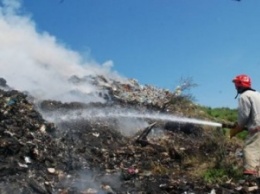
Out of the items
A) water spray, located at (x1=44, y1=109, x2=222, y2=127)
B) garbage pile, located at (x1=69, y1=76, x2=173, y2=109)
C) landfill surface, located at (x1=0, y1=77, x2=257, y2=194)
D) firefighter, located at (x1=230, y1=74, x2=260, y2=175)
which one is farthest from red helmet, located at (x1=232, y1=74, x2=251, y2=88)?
garbage pile, located at (x1=69, y1=76, x2=173, y2=109)

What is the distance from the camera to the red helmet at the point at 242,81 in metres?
7.94

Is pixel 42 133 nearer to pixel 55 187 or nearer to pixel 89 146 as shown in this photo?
pixel 89 146

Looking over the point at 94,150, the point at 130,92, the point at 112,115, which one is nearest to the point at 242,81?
the point at 94,150

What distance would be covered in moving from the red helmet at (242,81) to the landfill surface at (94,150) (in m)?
1.55

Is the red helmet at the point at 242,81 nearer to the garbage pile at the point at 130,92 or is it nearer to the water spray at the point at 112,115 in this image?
the water spray at the point at 112,115

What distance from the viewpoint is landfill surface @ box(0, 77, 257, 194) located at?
7.77 meters

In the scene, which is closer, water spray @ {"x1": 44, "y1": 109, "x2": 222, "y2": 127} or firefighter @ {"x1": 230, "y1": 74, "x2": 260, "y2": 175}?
firefighter @ {"x1": 230, "y1": 74, "x2": 260, "y2": 175}

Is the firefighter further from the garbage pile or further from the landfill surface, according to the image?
the garbage pile

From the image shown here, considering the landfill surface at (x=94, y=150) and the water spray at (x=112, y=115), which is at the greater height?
the water spray at (x=112, y=115)

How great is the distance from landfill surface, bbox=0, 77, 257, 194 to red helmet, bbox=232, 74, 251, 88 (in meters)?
1.55

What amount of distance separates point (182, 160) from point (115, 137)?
2243 mm

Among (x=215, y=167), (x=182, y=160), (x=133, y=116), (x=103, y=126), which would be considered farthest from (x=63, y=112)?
(x=215, y=167)

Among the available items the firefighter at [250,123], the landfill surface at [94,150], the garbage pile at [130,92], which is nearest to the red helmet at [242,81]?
the firefighter at [250,123]

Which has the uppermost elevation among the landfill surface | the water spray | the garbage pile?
the garbage pile
